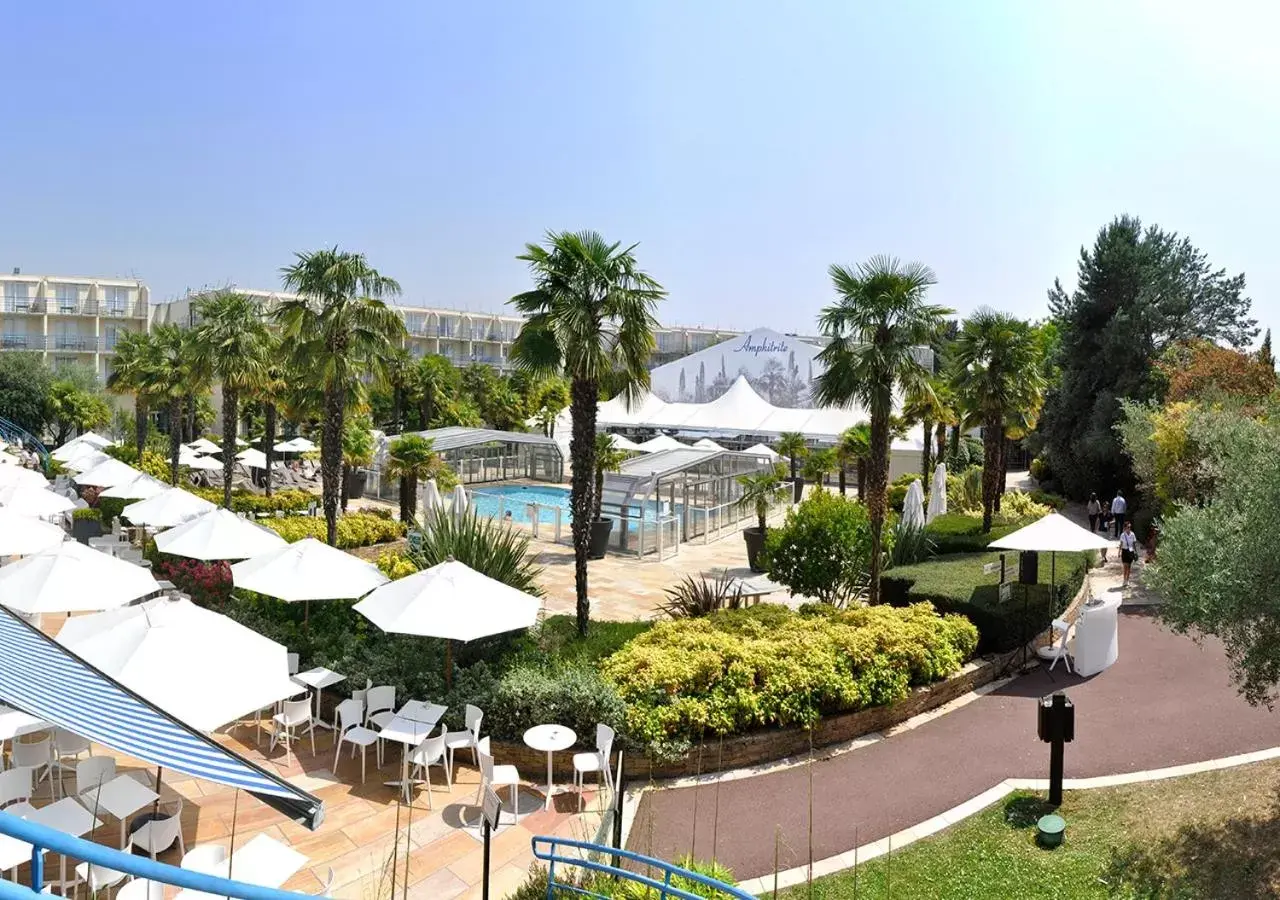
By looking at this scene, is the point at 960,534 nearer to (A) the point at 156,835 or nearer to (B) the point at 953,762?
(B) the point at 953,762

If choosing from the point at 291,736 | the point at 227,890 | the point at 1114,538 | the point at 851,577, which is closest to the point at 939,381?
the point at 1114,538

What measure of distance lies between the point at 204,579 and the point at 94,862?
13.9m

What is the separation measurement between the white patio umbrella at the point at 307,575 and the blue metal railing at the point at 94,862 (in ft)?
30.2

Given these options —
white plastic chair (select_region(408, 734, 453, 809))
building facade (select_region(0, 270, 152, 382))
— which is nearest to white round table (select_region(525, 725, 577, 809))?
white plastic chair (select_region(408, 734, 453, 809))

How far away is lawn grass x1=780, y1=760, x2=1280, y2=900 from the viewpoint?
7.14m

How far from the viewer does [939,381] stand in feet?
84.9

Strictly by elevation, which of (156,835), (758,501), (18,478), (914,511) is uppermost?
(18,478)

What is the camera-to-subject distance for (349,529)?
778 inches

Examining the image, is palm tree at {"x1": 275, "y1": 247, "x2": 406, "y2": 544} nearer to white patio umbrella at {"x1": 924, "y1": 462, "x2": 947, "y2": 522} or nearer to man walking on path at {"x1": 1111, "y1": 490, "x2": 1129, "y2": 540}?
white patio umbrella at {"x1": 924, "y1": 462, "x2": 947, "y2": 522}

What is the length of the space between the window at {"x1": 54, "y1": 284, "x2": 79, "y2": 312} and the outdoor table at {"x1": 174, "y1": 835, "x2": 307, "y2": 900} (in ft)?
226

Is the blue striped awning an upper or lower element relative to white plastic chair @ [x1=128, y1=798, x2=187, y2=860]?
upper

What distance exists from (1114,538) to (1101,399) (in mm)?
8214

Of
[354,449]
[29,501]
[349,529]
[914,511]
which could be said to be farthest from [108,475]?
[914,511]

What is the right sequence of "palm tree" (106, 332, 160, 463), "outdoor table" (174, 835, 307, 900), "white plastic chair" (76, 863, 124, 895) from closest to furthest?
"outdoor table" (174, 835, 307, 900), "white plastic chair" (76, 863, 124, 895), "palm tree" (106, 332, 160, 463)
